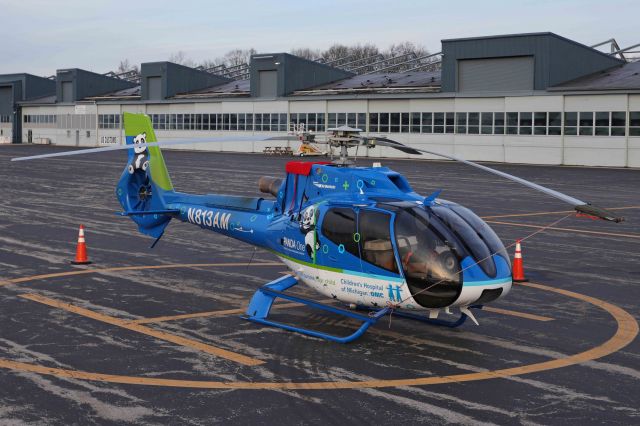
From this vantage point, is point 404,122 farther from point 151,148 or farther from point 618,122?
point 151,148

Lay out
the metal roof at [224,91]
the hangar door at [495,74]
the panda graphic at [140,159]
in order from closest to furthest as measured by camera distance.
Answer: the panda graphic at [140,159]
the hangar door at [495,74]
the metal roof at [224,91]

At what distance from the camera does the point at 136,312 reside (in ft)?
46.7

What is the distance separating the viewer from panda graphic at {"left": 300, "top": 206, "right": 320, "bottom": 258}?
42.5ft

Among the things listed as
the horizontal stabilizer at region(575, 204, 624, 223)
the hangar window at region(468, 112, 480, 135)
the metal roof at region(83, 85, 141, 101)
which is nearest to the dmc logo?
the horizontal stabilizer at region(575, 204, 624, 223)

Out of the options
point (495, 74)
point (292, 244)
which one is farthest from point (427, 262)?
point (495, 74)

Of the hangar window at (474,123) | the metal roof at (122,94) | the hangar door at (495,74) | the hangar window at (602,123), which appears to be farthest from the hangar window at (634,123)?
the metal roof at (122,94)

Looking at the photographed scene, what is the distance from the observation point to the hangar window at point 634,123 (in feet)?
194

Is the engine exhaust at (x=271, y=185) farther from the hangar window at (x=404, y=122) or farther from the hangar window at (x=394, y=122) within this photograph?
the hangar window at (x=394, y=122)

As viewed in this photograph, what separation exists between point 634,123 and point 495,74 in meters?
12.7

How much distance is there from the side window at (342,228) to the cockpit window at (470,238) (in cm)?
129

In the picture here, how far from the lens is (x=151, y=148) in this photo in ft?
58.8

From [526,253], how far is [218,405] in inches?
525

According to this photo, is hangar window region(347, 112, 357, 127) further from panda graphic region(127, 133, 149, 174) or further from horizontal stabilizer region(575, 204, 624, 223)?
horizontal stabilizer region(575, 204, 624, 223)

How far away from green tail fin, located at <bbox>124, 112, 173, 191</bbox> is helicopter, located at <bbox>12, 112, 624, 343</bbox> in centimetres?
263
